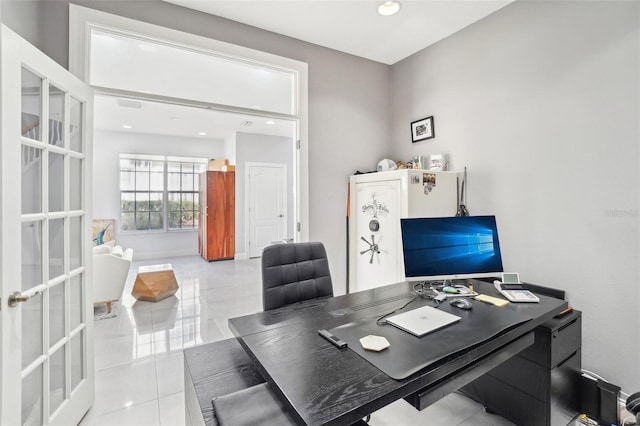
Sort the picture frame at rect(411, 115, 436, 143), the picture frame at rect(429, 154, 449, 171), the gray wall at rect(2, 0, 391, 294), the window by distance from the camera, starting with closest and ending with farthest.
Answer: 1. the gray wall at rect(2, 0, 391, 294)
2. the picture frame at rect(429, 154, 449, 171)
3. the picture frame at rect(411, 115, 436, 143)
4. the window

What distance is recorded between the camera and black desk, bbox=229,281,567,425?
0.87 m

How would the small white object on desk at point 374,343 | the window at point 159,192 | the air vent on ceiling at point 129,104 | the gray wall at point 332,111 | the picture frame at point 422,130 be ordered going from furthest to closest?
the window at point 159,192 < the air vent on ceiling at point 129,104 < the picture frame at point 422,130 < the gray wall at point 332,111 < the small white object on desk at point 374,343

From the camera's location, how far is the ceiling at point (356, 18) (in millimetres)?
2346

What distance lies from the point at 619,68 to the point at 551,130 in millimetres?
466

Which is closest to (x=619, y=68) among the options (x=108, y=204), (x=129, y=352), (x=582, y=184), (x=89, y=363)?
(x=582, y=184)

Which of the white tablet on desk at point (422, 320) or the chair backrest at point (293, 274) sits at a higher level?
the chair backrest at point (293, 274)

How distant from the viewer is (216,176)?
258 inches

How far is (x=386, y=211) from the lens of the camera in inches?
109

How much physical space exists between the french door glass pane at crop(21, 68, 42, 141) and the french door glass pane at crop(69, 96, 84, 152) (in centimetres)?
27

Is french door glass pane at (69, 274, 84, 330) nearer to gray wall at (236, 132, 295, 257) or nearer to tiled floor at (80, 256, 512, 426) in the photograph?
tiled floor at (80, 256, 512, 426)

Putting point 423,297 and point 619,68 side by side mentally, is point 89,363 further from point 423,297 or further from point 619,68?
point 619,68

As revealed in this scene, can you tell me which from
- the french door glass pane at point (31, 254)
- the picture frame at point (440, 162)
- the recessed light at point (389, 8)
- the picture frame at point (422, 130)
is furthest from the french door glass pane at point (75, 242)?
the picture frame at point (422, 130)

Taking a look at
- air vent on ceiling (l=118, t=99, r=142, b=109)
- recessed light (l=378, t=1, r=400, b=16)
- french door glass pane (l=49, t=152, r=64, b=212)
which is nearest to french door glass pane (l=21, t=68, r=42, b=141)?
french door glass pane (l=49, t=152, r=64, b=212)

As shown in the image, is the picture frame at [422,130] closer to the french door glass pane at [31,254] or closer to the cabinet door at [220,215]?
the french door glass pane at [31,254]
